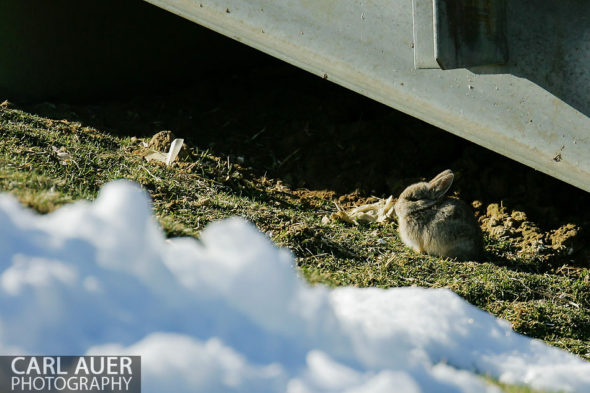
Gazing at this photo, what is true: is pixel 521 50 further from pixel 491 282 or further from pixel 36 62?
pixel 36 62

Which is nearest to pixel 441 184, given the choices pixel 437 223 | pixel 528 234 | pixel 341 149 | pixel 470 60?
pixel 437 223

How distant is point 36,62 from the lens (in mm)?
7695

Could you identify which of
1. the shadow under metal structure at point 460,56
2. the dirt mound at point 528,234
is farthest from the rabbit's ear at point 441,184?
the shadow under metal structure at point 460,56

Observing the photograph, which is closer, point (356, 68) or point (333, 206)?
point (356, 68)

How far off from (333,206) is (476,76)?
1976 mm

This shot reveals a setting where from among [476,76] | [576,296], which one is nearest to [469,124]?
[476,76]

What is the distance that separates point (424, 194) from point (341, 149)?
163cm

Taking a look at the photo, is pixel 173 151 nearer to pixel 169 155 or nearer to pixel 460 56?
pixel 169 155

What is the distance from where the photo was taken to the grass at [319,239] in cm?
397

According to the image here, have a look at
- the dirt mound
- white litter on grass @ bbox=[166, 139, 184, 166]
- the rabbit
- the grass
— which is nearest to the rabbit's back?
the rabbit

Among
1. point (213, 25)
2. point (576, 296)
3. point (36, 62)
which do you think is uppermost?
point (36, 62)

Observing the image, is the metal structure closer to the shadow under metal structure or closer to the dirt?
the shadow under metal structure

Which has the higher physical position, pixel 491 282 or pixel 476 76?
pixel 476 76

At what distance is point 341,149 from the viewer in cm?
710
